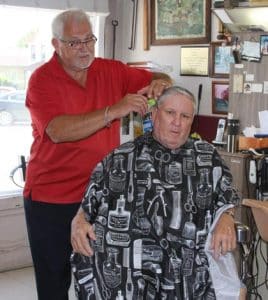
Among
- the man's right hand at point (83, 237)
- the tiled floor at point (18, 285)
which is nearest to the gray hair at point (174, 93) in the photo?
the man's right hand at point (83, 237)

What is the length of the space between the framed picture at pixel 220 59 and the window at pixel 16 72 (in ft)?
3.79

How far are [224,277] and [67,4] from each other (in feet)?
8.21

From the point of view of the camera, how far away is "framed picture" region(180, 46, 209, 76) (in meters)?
3.63

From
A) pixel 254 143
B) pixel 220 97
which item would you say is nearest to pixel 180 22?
pixel 220 97

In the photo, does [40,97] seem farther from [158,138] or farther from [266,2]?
[266,2]

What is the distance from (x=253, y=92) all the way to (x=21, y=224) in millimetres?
1868

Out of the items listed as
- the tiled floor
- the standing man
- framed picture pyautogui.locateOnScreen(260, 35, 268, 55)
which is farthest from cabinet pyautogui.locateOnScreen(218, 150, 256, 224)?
the tiled floor

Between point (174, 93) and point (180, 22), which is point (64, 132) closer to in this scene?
point (174, 93)

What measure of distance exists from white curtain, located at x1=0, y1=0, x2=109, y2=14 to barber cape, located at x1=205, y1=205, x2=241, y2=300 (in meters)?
2.35

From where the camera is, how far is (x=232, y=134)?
3205 millimetres

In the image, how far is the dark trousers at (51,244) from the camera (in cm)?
228

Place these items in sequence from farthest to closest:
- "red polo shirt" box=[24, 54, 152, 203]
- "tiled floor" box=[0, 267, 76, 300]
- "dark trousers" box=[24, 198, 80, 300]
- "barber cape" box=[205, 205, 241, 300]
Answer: "tiled floor" box=[0, 267, 76, 300], "dark trousers" box=[24, 198, 80, 300], "red polo shirt" box=[24, 54, 152, 203], "barber cape" box=[205, 205, 241, 300]

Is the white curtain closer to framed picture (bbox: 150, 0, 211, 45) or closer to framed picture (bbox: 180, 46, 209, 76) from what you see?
framed picture (bbox: 150, 0, 211, 45)

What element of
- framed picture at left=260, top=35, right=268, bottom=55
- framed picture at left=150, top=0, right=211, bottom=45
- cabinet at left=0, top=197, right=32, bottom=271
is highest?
framed picture at left=150, top=0, right=211, bottom=45
